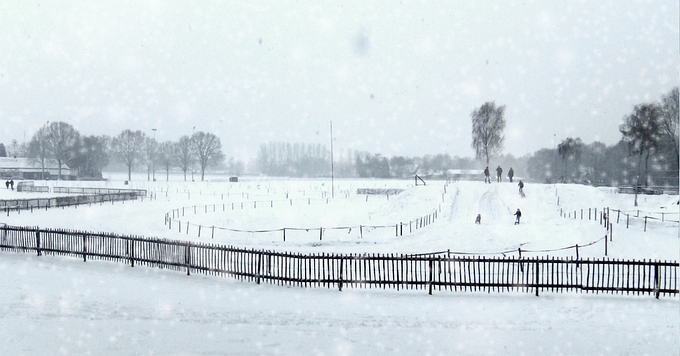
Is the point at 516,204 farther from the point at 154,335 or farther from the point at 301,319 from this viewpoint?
the point at 154,335

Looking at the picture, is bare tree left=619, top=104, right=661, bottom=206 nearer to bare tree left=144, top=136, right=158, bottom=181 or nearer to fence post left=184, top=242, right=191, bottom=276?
fence post left=184, top=242, right=191, bottom=276

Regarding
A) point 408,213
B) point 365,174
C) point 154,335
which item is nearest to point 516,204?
point 408,213

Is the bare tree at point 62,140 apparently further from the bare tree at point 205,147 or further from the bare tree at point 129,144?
the bare tree at point 205,147

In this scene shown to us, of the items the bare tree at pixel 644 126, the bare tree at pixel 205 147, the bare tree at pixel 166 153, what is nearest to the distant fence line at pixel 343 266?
the bare tree at pixel 644 126

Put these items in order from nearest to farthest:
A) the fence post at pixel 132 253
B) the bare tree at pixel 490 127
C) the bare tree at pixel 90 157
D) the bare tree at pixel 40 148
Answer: the fence post at pixel 132 253, the bare tree at pixel 490 127, the bare tree at pixel 40 148, the bare tree at pixel 90 157

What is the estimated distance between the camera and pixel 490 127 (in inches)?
2608

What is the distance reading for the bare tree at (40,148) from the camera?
351 ft

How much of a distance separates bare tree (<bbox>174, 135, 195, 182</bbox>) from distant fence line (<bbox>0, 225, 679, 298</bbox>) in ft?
329

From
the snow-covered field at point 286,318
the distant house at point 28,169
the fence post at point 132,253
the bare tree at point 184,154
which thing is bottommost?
the snow-covered field at point 286,318

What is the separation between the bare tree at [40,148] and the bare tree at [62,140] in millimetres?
1049

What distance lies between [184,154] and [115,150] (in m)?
33.7

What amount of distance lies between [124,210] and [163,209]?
3449 mm

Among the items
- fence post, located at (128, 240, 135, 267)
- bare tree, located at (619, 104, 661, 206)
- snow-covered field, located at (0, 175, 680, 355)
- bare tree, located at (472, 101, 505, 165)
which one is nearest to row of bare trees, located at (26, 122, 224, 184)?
bare tree, located at (472, 101, 505, 165)

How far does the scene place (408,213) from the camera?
40375 millimetres
